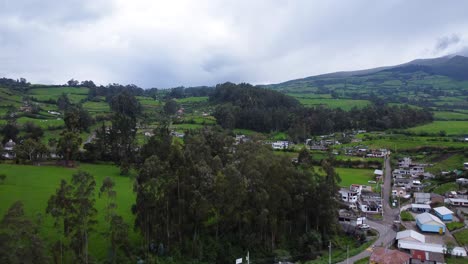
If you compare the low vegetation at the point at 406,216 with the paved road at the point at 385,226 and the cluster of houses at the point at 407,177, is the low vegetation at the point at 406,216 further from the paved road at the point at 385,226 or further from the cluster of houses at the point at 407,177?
the cluster of houses at the point at 407,177

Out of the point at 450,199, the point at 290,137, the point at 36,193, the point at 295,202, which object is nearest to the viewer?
the point at 295,202

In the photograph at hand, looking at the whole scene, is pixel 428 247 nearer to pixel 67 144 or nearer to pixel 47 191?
pixel 47 191

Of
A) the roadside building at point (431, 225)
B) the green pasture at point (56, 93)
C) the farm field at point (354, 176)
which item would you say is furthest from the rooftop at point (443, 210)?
the green pasture at point (56, 93)

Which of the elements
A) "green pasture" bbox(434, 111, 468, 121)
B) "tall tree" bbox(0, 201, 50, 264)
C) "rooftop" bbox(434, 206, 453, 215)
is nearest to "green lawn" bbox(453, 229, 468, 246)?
"rooftop" bbox(434, 206, 453, 215)

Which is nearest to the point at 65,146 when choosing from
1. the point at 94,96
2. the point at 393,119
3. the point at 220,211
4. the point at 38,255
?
the point at 220,211

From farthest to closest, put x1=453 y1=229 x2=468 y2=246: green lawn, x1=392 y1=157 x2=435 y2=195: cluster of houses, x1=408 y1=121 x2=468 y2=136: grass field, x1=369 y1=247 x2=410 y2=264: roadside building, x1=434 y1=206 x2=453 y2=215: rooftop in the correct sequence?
x1=408 y1=121 x2=468 y2=136: grass field < x1=392 y1=157 x2=435 y2=195: cluster of houses < x1=434 y1=206 x2=453 y2=215: rooftop < x1=453 y1=229 x2=468 y2=246: green lawn < x1=369 y1=247 x2=410 y2=264: roadside building

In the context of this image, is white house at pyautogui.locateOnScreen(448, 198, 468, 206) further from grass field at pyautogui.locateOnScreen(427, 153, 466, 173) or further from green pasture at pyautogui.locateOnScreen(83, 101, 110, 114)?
green pasture at pyautogui.locateOnScreen(83, 101, 110, 114)

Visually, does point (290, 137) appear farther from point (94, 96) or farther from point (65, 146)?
point (94, 96)
